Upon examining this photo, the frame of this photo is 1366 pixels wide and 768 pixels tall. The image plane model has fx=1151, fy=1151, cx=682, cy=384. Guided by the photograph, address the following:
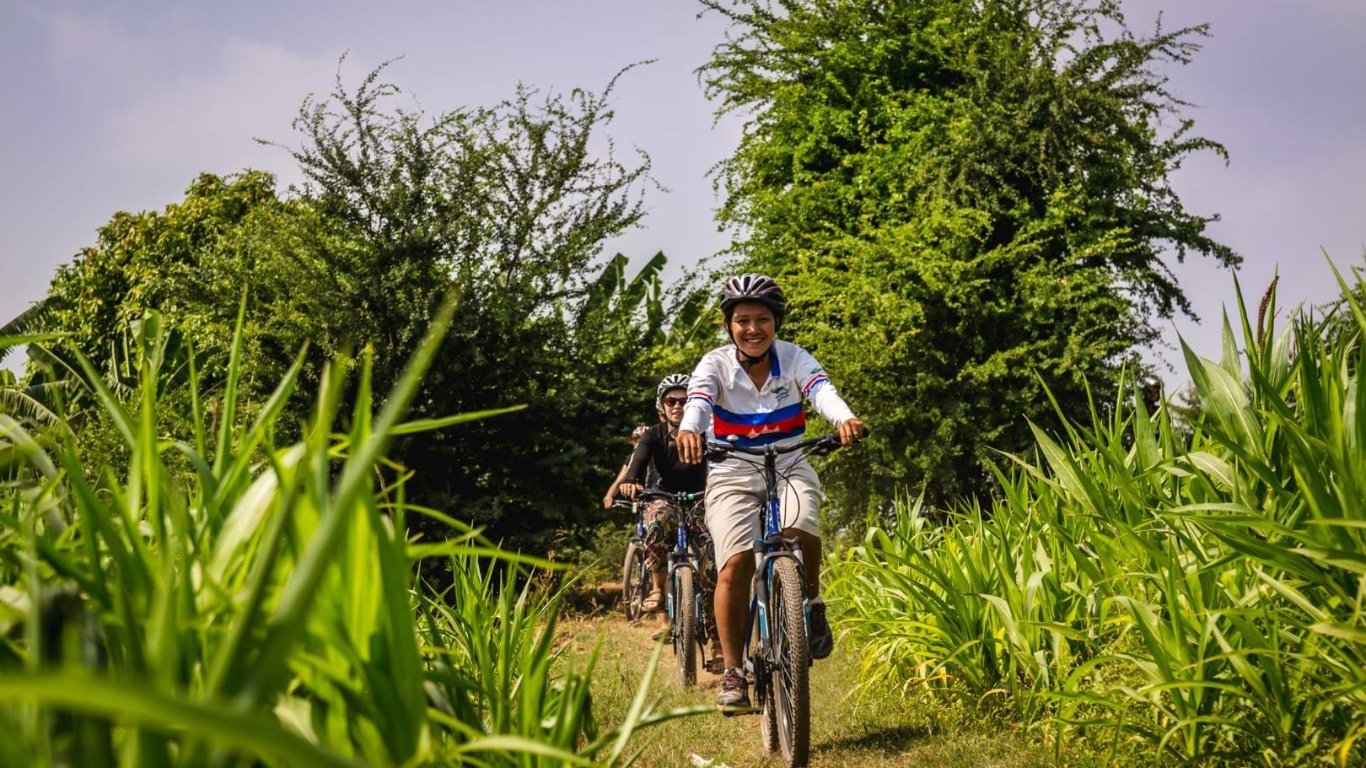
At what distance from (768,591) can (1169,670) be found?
1941mm

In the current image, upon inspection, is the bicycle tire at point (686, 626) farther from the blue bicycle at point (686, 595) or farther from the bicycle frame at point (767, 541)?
the bicycle frame at point (767, 541)

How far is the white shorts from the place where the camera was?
17.0ft

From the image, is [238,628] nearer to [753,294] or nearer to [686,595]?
[753,294]

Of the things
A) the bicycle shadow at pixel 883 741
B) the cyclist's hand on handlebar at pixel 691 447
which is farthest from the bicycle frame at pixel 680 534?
the cyclist's hand on handlebar at pixel 691 447

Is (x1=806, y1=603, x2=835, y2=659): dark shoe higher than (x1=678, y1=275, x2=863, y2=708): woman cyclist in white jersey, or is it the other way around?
(x1=678, y1=275, x2=863, y2=708): woman cyclist in white jersey

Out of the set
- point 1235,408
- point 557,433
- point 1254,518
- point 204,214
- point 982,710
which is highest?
point 204,214

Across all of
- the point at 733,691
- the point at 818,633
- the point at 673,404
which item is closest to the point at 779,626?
the point at 818,633

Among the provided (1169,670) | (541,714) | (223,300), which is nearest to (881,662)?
(1169,670)

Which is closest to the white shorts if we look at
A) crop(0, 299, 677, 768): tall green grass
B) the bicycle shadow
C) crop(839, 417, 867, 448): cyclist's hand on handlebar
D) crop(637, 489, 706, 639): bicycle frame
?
crop(839, 417, 867, 448): cyclist's hand on handlebar

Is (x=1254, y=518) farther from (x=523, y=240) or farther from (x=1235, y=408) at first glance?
(x=523, y=240)

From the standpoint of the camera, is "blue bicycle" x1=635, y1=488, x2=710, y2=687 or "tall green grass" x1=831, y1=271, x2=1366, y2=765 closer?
"tall green grass" x1=831, y1=271, x2=1366, y2=765

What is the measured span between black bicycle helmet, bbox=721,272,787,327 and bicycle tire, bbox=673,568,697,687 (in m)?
2.76

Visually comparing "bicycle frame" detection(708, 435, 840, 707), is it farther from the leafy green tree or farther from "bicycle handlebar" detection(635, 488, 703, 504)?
the leafy green tree

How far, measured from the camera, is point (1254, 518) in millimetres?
3211
